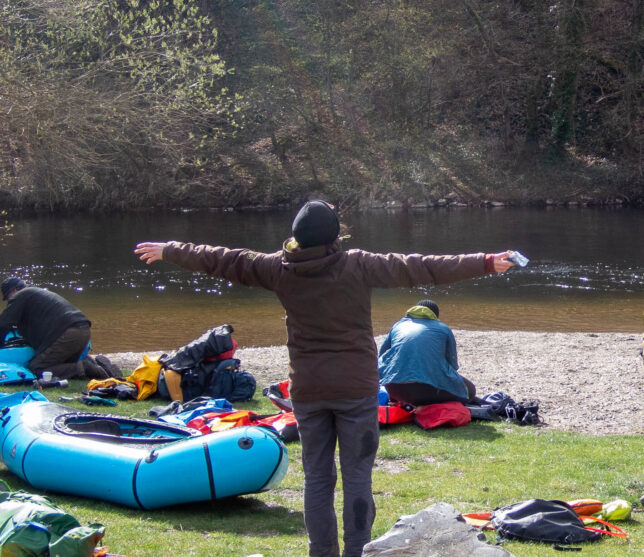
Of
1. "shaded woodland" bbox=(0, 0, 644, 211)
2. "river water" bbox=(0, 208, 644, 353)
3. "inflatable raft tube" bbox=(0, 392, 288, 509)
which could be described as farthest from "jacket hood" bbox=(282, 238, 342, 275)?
"shaded woodland" bbox=(0, 0, 644, 211)

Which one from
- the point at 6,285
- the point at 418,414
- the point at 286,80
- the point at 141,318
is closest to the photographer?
the point at 418,414

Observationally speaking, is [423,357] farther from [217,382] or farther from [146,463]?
[146,463]

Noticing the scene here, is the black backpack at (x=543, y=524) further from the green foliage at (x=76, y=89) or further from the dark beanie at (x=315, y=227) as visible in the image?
the green foliage at (x=76, y=89)

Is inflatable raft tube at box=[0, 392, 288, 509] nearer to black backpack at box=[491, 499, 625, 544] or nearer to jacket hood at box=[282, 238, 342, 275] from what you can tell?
black backpack at box=[491, 499, 625, 544]

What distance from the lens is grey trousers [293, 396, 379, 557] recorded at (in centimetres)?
443

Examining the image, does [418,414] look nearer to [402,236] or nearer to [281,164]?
[402,236]

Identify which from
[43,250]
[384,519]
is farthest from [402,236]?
[384,519]

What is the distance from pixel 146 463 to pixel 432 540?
2.62 metres

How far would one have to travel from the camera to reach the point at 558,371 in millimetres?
12148

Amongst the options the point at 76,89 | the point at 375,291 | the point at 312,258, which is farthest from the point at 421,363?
the point at 375,291

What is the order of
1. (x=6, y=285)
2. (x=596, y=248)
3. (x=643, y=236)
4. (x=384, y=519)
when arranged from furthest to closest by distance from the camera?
1. (x=643, y=236)
2. (x=596, y=248)
3. (x=6, y=285)
4. (x=384, y=519)

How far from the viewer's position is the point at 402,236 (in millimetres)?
31297

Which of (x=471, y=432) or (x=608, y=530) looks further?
(x=471, y=432)

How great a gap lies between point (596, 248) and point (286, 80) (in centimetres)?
2178
